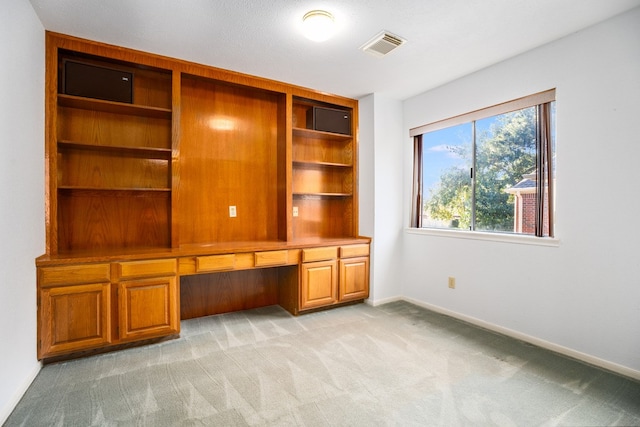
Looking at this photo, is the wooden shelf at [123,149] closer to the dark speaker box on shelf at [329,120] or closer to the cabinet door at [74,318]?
the cabinet door at [74,318]

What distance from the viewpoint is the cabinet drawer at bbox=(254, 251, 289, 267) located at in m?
3.11

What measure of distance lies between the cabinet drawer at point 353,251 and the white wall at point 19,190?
105 inches

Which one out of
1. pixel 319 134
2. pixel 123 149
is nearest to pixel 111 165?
pixel 123 149

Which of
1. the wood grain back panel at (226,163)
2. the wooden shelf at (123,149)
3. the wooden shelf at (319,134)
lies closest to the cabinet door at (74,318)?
the wood grain back panel at (226,163)

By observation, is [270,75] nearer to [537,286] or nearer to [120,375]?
[120,375]

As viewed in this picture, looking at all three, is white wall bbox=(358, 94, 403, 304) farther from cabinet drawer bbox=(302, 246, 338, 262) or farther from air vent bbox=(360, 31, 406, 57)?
air vent bbox=(360, 31, 406, 57)

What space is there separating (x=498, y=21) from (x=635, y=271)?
2000mm

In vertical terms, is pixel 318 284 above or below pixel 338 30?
below

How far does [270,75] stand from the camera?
3236mm

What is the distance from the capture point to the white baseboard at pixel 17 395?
5.61ft

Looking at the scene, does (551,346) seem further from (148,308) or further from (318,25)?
(148,308)

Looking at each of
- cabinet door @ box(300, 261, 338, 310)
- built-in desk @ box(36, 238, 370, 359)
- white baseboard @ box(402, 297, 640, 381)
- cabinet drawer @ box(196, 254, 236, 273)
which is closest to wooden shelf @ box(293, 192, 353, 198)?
built-in desk @ box(36, 238, 370, 359)

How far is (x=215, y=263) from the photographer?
2885mm

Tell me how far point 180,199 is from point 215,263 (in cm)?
82
